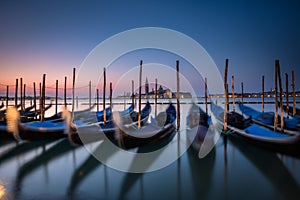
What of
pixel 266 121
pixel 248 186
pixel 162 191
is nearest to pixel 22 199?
pixel 162 191

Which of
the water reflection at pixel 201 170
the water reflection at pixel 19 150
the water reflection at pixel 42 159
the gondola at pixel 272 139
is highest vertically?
the gondola at pixel 272 139

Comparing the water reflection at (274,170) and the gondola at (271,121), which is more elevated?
the gondola at (271,121)

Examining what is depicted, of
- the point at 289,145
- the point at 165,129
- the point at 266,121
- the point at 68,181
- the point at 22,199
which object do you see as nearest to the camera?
the point at 22,199

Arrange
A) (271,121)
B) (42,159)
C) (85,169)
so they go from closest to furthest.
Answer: (85,169) → (42,159) → (271,121)

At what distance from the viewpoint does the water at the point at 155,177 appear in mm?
2861

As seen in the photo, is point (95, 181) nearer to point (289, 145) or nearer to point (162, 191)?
point (162, 191)

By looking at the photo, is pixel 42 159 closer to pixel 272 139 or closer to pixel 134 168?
pixel 134 168

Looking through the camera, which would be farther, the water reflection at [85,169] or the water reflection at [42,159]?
the water reflection at [42,159]

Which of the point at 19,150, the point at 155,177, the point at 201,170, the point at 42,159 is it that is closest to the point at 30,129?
the point at 19,150

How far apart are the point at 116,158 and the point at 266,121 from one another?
5.49 m

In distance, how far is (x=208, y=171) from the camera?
377 centimetres

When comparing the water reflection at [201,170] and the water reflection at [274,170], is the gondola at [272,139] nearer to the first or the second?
the water reflection at [274,170]

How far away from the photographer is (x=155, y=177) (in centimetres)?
351

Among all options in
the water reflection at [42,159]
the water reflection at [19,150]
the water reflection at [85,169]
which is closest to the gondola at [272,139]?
the water reflection at [85,169]
